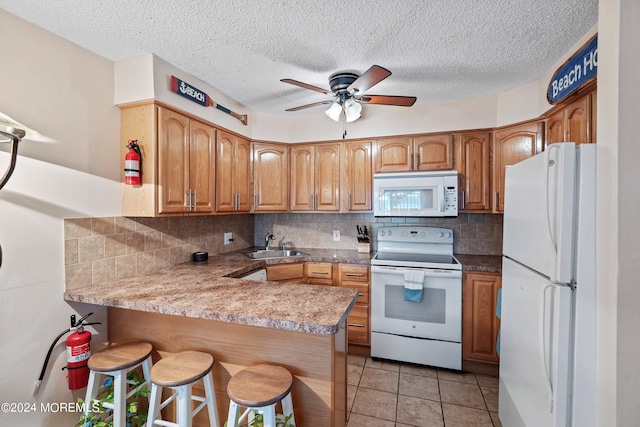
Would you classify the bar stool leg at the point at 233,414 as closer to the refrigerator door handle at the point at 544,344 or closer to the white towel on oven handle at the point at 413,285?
the refrigerator door handle at the point at 544,344

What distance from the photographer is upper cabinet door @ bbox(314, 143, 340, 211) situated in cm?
305

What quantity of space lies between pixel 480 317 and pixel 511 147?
60.9 inches

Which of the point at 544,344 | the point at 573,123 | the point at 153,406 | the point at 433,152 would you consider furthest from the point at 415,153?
the point at 153,406

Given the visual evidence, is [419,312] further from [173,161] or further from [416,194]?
[173,161]

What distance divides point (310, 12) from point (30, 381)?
2449mm

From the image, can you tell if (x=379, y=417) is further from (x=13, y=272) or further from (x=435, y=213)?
(x=13, y=272)

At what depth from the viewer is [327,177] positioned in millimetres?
3084

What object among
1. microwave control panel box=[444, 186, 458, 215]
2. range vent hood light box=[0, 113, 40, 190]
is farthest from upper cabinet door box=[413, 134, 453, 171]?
range vent hood light box=[0, 113, 40, 190]

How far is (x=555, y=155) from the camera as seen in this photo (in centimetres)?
111

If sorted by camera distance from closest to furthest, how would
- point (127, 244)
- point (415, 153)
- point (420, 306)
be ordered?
point (127, 244) < point (420, 306) < point (415, 153)

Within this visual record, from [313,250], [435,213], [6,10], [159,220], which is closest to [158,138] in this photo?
[159,220]

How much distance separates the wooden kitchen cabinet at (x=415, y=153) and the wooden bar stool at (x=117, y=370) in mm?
2468

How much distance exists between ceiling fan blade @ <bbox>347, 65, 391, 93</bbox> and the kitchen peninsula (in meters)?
1.28

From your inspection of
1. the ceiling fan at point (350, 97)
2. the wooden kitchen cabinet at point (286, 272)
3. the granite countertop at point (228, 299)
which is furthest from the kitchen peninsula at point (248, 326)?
the ceiling fan at point (350, 97)
